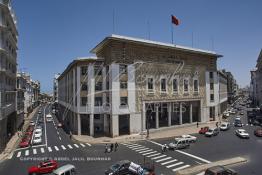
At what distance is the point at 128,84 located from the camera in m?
57.5

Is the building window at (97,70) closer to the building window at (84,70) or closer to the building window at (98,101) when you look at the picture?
the building window at (84,70)

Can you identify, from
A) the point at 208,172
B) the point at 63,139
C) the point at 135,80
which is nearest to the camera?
the point at 208,172

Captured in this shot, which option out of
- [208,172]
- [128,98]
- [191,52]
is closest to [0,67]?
[128,98]

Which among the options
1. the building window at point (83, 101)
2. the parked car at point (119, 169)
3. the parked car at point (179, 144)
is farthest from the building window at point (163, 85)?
the parked car at point (119, 169)

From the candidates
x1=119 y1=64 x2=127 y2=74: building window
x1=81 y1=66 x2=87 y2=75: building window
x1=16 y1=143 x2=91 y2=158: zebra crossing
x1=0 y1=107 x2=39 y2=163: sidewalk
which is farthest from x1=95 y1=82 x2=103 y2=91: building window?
x1=0 y1=107 x2=39 y2=163: sidewalk

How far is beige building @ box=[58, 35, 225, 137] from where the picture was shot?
55.9 meters

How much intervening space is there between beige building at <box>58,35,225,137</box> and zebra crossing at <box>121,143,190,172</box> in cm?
1134

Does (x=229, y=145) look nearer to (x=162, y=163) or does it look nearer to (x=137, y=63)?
(x=162, y=163)

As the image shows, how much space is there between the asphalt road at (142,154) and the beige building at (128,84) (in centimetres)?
916

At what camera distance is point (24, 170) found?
1300 inches

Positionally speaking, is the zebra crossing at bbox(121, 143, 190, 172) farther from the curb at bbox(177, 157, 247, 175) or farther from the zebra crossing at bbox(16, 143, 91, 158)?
the zebra crossing at bbox(16, 143, 91, 158)

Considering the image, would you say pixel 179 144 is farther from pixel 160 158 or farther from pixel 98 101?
pixel 98 101

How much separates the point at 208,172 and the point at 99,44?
43.8 m

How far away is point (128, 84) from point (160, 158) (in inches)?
954
